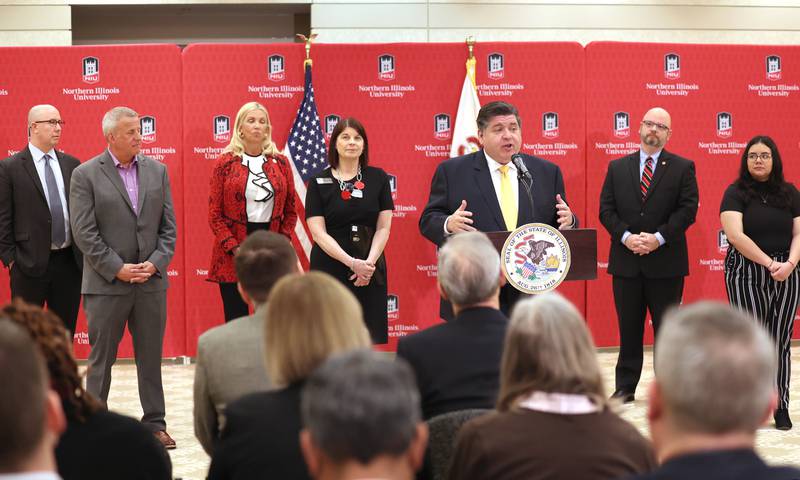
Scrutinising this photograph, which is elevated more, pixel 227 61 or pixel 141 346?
pixel 227 61

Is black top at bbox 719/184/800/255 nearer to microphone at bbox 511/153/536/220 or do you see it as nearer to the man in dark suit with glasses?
microphone at bbox 511/153/536/220

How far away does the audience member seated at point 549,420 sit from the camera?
6.91 feet

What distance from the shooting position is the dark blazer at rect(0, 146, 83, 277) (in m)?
5.71

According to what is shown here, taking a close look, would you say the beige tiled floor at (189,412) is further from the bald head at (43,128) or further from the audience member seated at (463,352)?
the bald head at (43,128)

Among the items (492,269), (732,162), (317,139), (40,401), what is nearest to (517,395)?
(492,269)

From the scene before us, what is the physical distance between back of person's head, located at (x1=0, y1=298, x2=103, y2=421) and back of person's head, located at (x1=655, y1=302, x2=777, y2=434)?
1308mm

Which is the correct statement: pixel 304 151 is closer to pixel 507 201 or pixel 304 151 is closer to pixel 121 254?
pixel 121 254

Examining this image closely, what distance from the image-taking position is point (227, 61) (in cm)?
750

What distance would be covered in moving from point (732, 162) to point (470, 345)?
18.9 ft

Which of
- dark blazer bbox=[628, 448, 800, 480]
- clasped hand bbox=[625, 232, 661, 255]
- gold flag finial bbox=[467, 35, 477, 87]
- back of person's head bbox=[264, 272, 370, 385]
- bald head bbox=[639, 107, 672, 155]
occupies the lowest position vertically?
dark blazer bbox=[628, 448, 800, 480]

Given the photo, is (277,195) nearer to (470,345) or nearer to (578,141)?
(578,141)

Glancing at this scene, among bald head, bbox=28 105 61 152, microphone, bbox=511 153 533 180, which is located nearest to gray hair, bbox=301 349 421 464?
microphone, bbox=511 153 533 180

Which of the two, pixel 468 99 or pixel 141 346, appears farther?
Result: pixel 468 99

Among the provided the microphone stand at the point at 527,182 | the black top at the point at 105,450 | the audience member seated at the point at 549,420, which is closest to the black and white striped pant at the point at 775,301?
the microphone stand at the point at 527,182
